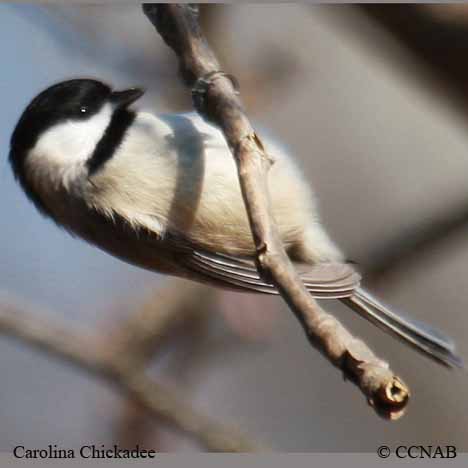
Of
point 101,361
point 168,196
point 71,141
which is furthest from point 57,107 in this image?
point 101,361

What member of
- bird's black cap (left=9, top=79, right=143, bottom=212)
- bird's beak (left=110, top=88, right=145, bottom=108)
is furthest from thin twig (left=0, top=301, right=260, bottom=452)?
bird's beak (left=110, top=88, right=145, bottom=108)

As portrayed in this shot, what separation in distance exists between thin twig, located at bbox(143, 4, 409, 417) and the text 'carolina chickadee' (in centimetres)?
7

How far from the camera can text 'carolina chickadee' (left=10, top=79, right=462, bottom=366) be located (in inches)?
47.1

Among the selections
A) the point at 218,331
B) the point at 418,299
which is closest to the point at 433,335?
the point at 418,299

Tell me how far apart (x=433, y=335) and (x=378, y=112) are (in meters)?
0.37

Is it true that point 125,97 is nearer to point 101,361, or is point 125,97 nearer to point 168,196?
point 168,196

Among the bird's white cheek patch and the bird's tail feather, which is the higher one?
the bird's white cheek patch

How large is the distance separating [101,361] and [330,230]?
0.48 m

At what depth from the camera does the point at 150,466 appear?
1.22m

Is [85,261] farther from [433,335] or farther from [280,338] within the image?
[433,335]

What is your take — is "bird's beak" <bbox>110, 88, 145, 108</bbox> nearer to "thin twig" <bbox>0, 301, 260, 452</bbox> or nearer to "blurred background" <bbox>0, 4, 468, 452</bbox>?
"blurred background" <bbox>0, 4, 468, 452</bbox>

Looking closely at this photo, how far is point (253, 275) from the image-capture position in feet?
4.00

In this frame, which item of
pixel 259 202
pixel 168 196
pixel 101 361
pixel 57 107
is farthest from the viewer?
pixel 101 361

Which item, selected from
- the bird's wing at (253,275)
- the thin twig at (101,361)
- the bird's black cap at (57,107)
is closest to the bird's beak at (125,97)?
the bird's black cap at (57,107)
